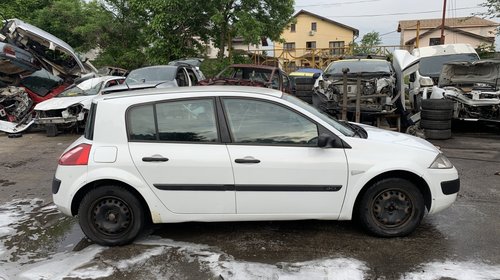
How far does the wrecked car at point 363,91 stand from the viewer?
9578mm

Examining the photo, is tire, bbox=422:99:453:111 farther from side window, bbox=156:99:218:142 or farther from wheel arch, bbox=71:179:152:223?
wheel arch, bbox=71:179:152:223

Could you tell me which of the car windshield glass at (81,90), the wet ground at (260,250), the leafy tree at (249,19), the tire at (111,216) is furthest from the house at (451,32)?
the tire at (111,216)

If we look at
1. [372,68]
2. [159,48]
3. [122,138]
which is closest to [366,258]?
[122,138]

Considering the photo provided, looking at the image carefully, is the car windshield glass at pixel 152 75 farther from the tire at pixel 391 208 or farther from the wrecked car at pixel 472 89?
the tire at pixel 391 208

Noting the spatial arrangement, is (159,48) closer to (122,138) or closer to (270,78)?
(270,78)

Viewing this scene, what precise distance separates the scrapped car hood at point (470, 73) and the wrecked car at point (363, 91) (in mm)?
1694

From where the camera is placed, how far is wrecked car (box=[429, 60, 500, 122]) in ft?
31.6

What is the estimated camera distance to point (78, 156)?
4125 millimetres

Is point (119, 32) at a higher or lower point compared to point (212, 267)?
higher

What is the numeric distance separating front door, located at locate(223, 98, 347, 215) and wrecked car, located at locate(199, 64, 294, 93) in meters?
6.85

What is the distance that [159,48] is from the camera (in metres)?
18.9

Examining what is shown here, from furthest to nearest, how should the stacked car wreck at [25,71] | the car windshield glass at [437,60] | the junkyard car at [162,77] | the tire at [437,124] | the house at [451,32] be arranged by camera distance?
the house at [451,32]
the car windshield glass at [437,60]
the stacked car wreck at [25,71]
the junkyard car at [162,77]
the tire at [437,124]

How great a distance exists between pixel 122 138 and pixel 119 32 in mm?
20675

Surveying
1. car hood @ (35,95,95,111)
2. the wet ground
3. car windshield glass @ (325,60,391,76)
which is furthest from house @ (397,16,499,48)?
the wet ground
